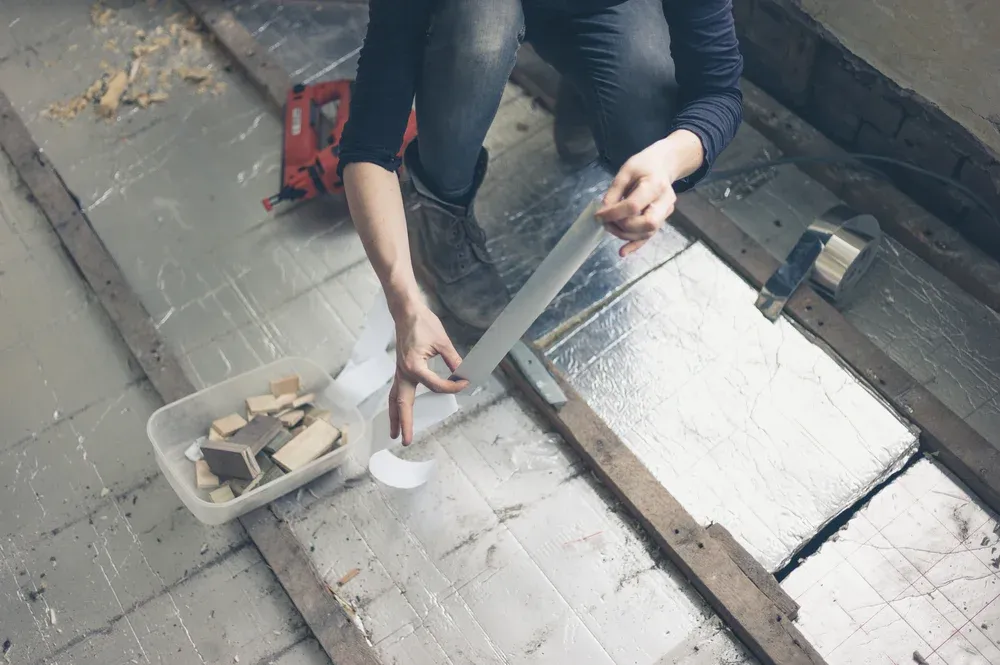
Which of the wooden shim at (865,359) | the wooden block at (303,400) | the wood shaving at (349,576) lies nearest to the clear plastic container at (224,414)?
the wooden block at (303,400)

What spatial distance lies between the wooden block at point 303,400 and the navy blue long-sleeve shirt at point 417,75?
20.9 inches

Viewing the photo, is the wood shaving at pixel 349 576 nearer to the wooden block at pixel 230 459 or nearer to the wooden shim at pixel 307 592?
the wooden shim at pixel 307 592

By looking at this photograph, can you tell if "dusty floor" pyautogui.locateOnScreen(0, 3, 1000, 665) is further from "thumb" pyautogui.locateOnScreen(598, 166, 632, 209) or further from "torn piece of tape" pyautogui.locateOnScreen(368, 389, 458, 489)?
"thumb" pyautogui.locateOnScreen(598, 166, 632, 209)

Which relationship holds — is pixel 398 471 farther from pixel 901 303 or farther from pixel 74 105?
pixel 74 105

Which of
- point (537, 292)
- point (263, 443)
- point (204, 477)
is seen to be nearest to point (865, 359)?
point (537, 292)

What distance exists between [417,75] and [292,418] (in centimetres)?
72

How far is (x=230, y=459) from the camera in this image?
1700 mm

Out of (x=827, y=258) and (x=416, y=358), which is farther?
(x=827, y=258)

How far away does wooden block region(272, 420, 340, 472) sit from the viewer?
1.74 meters

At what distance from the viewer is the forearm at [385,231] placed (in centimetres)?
149

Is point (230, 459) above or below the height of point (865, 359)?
below

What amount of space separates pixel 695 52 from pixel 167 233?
1311 mm

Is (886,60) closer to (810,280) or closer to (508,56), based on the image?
(810,280)

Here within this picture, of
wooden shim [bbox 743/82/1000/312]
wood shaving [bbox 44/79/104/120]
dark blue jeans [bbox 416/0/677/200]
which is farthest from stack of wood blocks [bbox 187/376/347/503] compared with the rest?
wooden shim [bbox 743/82/1000/312]
